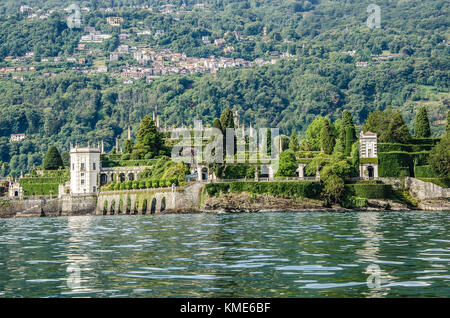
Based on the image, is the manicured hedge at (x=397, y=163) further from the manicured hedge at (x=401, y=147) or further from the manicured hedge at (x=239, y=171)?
the manicured hedge at (x=239, y=171)

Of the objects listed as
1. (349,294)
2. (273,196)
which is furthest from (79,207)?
(349,294)

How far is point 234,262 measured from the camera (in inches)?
1421

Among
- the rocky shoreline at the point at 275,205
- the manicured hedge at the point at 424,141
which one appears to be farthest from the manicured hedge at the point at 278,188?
the manicured hedge at the point at 424,141

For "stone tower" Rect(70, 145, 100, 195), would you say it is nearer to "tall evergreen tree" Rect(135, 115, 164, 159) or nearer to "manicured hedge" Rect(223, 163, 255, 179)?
"tall evergreen tree" Rect(135, 115, 164, 159)

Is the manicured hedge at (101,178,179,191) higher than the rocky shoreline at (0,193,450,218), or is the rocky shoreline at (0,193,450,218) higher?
the manicured hedge at (101,178,179,191)

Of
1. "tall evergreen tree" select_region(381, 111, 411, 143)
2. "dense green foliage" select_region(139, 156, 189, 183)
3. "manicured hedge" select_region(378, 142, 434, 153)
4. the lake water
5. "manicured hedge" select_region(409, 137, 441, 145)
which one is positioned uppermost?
"tall evergreen tree" select_region(381, 111, 411, 143)

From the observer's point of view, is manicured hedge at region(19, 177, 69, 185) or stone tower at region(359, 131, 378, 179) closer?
stone tower at region(359, 131, 378, 179)

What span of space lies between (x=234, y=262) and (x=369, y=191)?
53.1m

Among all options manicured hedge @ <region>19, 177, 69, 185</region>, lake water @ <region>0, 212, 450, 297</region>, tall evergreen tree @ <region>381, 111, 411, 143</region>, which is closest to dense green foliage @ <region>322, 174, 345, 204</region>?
tall evergreen tree @ <region>381, 111, 411, 143</region>

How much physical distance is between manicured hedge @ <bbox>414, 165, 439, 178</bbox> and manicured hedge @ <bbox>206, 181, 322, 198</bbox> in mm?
12310

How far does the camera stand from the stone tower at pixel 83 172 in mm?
108688

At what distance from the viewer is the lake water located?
1137 inches

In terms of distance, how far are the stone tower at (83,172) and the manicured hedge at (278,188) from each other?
25500 mm

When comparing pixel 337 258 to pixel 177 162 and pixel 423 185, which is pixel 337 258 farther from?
pixel 177 162
